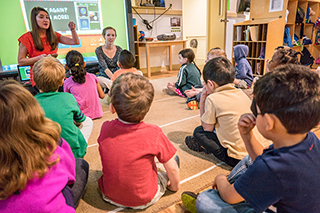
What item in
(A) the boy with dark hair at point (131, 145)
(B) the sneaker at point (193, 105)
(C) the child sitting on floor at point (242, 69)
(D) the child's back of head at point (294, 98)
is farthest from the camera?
(C) the child sitting on floor at point (242, 69)

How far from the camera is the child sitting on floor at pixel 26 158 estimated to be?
2.23 feet

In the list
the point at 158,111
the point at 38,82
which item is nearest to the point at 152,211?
the point at 38,82

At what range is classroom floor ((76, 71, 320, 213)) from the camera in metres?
1.16

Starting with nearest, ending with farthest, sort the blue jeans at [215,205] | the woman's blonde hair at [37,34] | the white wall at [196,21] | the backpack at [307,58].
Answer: the blue jeans at [215,205] < the woman's blonde hair at [37,34] < the backpack at [307,58] < the white wall at [196,21]

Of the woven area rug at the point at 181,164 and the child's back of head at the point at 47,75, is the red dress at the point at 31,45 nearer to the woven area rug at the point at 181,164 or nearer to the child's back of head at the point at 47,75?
the woven area rug at the point at 181,164

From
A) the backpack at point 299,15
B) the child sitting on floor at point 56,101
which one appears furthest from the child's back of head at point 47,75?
the backpack at point 299,15

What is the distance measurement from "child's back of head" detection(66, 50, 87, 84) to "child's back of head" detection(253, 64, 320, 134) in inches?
74.3

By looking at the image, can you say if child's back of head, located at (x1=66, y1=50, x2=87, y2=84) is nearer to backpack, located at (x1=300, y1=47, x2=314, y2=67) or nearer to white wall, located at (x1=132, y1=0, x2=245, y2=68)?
white wall, located at (x1=132, y1=0, x2=245, y2=68)

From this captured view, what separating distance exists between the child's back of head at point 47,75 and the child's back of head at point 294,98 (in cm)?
126

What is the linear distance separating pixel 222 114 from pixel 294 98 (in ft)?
2.33

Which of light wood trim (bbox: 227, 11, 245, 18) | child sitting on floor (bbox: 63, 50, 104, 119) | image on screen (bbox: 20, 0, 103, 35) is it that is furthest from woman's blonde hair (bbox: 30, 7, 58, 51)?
light wood trim (bbox: 227, 11, 245, 18)

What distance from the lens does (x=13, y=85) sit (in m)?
0.71

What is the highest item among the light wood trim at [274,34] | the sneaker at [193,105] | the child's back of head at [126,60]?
the light wood trim at [274,34]

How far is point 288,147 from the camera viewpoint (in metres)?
0.69
